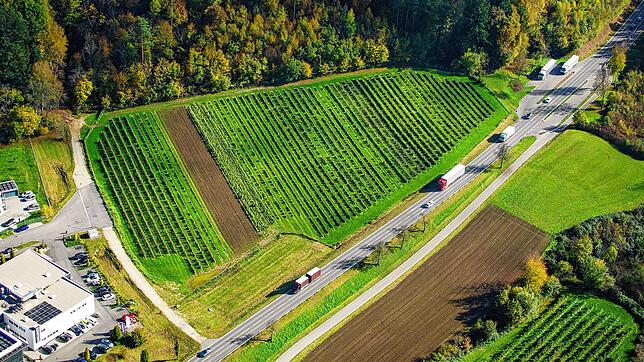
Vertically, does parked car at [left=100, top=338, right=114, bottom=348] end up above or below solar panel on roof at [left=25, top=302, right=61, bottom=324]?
Answer: below

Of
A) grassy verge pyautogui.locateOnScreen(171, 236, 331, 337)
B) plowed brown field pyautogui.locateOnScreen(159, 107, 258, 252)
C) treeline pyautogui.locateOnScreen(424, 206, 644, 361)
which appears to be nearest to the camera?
grassy verge pyautogui.locateOnScreen(171, 236, 331, 337)

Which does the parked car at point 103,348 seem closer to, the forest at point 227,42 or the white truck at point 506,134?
the forest at point 227,42

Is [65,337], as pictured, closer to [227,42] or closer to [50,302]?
[50,302]

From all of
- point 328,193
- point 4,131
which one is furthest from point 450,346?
point 4,131

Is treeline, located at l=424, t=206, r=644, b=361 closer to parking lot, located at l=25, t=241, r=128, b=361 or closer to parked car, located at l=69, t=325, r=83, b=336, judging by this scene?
parking lot, located at l=25, t=241, r=128, b=361

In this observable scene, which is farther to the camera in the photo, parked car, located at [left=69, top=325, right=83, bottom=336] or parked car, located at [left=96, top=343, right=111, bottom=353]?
parked car, located at [left=69, top=325, right=83, bottom=336]

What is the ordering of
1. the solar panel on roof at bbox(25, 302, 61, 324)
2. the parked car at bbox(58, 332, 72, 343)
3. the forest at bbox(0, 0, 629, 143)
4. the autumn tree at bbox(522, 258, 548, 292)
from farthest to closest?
the forest at bbox(0, 0, 629, 143) < the autumn tree at bbox(522, 258, 548, 292) < the parked car at bbox(58, 332, 72, 343) < the solar panel on roof at bbox(25, 302, 61, 324)

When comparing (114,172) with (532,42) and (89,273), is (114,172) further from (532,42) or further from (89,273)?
(532,42)

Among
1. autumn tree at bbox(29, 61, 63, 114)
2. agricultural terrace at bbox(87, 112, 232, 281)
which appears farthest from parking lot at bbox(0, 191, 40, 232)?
autumn tree at bbox(29, 61, 63, 114)
